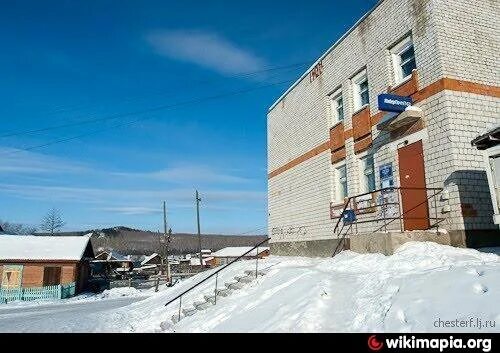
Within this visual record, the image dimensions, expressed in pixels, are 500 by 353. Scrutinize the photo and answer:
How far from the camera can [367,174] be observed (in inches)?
589

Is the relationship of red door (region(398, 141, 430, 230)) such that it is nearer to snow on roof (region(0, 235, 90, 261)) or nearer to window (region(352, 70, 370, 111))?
window (region(352, 70, 370, 111))

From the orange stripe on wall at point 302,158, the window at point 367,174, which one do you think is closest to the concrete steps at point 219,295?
the window at point 367,174

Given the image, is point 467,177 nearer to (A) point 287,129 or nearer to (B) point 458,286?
(B) point 458,286

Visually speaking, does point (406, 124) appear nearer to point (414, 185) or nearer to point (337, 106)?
point (414, 185)

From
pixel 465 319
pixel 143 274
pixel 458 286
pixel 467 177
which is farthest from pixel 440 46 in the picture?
pixel 143 274

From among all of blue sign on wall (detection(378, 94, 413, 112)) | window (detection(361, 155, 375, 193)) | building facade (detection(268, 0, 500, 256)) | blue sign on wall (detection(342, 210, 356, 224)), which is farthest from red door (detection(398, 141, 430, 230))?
blue sign on wall (detection(342, 210, 356, 224))

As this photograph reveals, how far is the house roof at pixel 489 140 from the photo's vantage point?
27.5 ft
